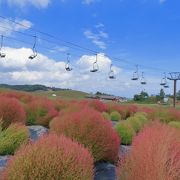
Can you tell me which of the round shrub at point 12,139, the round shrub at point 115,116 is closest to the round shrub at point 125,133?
the round shrub at point 12,139

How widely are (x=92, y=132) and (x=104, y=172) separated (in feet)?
4.39

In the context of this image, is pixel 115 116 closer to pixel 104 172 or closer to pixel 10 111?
pixel 10 111

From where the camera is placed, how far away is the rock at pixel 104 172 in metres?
12.4

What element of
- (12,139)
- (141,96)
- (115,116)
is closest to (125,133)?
(12,139)

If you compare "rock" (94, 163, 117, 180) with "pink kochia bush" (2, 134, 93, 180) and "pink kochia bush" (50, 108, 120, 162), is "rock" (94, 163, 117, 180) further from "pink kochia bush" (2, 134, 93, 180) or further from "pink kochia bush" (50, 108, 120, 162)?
"pink kochia bush" (2, 134, 93, 180)

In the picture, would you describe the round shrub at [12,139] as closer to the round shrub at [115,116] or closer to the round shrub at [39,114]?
the round shrub at [39,114]

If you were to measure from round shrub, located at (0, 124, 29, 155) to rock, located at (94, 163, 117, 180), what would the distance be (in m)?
2.25

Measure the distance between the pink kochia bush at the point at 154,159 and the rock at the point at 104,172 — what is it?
3.53 metres

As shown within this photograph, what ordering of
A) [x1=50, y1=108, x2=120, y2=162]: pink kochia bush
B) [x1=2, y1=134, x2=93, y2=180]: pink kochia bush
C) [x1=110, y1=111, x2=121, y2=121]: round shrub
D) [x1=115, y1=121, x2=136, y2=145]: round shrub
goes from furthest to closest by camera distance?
[x1=110, y1=111, x2=121, y2=121]: round shrub, [x1=115, y1=121, x2=136, y2=145]: round shrub, [x1=50, y1=108, x2=120, y2=162]: pink kochia bush, [x1=2, y1=134, x2=93, y2=180]: pink kochia bush

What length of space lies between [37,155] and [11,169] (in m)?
0.51

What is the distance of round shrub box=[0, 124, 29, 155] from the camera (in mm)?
13297

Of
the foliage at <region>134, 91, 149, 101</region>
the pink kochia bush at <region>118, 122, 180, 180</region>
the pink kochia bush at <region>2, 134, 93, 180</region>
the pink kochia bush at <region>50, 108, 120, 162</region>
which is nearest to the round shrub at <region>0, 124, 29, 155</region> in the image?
the pink kochia bush at <region>50, 108, 120, 162</region>

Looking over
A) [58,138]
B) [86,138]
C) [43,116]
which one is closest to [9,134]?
[86,138]

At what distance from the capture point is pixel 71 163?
24.4ft
